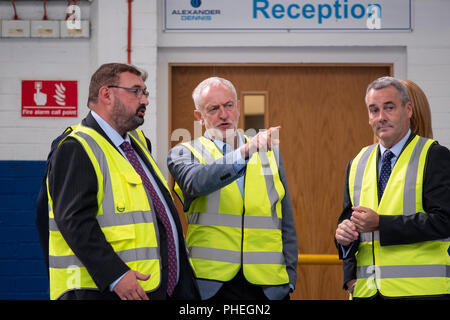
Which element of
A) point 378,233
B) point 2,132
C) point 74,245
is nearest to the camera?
point 74,245

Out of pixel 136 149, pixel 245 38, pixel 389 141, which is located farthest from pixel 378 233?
pixel 245 38

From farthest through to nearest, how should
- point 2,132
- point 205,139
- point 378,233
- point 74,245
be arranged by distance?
point 2,132 < point 205,139 < point 378,233 < point 74,245

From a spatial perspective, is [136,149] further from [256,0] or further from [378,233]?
[256,0]

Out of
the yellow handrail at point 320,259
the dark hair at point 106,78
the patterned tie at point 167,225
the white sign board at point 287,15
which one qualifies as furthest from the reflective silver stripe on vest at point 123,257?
the white sign board at point 287,15

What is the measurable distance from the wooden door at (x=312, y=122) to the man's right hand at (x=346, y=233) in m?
1.71

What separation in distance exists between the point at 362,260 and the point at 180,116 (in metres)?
Result: 2.09

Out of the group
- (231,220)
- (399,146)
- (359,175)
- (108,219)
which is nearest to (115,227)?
(108,219)

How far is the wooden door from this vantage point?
3559 mm

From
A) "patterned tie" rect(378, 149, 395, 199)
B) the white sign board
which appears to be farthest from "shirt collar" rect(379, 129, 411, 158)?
the white sign board

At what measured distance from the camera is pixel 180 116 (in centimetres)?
361

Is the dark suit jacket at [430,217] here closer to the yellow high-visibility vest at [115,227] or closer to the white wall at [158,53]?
the yellow high-visibility vest at [115,227]

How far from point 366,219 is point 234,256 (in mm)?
506

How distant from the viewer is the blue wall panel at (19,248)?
11.2 ft

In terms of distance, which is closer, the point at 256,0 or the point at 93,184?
the point at 93,184
